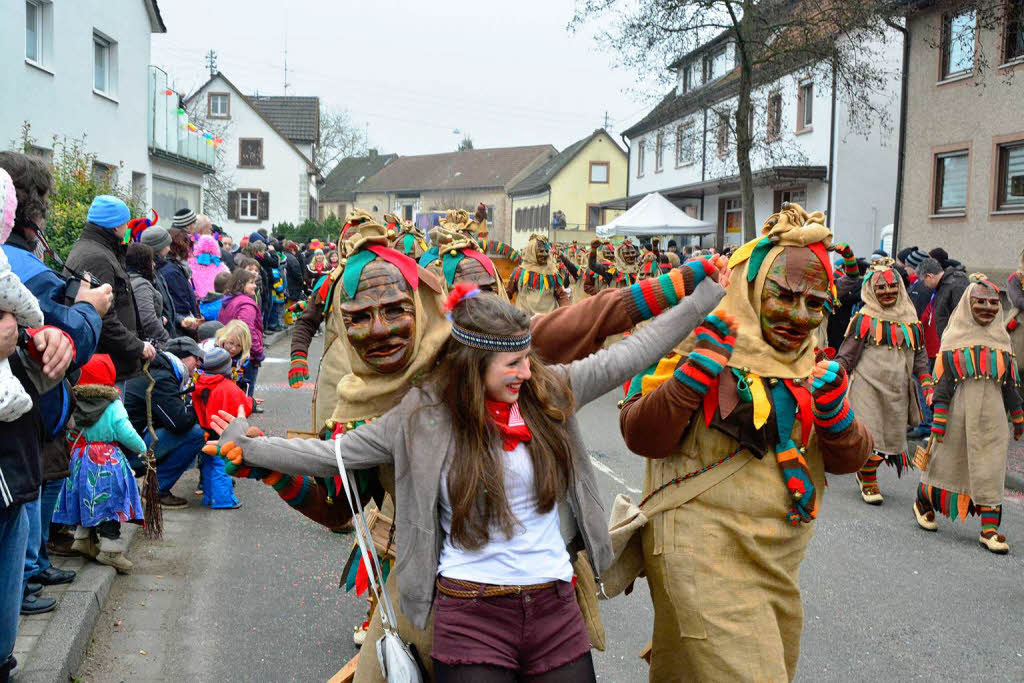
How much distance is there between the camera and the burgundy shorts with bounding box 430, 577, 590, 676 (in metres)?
2.82

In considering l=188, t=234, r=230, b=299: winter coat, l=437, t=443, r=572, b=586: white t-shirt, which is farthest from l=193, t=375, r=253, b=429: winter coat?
l=188, t=234, r=230, b=299: winter coat

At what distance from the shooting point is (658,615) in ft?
12.5

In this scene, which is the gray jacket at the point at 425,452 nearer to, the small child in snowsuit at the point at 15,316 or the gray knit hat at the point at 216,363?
the small child in snowsuit at the point at 15,316

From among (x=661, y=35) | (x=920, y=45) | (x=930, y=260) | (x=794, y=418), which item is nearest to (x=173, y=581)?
(x=794, y=418)

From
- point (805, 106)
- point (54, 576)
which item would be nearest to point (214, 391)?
point (54, 576)

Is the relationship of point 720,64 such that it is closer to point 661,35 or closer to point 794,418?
point 661,35

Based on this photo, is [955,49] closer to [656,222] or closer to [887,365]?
[656,222]

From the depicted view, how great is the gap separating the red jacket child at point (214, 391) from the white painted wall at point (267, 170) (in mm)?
49411

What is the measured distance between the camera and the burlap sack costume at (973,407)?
7332 millimetres

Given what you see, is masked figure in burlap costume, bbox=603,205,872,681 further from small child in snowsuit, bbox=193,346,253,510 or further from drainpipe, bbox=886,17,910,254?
drainpipe, bbox=886,17,910,254

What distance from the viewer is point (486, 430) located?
2965 mm

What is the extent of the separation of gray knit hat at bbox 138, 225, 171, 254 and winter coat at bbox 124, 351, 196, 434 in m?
2.35

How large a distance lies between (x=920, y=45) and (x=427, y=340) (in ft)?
68.0

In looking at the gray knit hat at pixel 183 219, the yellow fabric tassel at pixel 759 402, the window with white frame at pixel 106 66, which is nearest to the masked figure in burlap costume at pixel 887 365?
the yellow fabric tassel at pixel 759 402
